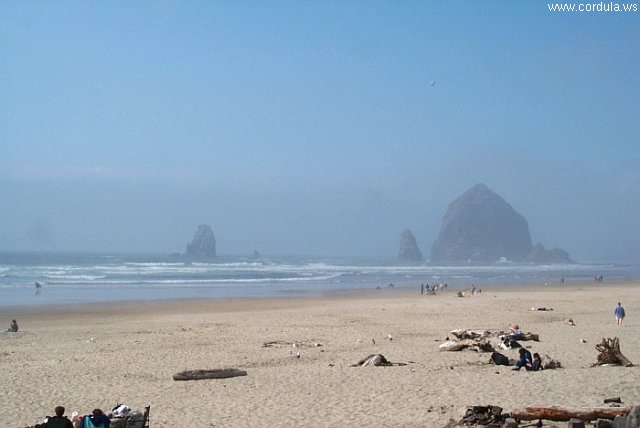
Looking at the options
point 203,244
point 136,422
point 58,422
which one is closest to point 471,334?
point 136,422

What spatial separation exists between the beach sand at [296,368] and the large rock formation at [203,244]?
439 feet

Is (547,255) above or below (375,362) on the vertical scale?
below

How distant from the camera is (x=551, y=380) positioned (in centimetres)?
1156

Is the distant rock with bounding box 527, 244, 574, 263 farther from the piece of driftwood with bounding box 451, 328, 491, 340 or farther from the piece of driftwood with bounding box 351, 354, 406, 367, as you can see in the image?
the piece of driftwood with bounding box 351, 354, 406, 367

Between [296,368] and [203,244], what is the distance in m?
149

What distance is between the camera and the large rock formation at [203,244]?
159250 mm

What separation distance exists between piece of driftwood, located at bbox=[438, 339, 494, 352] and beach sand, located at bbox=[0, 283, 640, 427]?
203mm

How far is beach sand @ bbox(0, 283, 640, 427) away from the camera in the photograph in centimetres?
995

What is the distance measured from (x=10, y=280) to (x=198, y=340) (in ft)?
134

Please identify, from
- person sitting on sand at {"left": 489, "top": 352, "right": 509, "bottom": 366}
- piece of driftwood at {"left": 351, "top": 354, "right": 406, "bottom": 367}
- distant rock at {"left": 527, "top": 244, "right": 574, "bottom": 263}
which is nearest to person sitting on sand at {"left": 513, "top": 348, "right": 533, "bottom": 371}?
person sitting on sand at {"left": 489, "top": 352, "right": 509, "bottom": 366}

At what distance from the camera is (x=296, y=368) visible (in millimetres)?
13828

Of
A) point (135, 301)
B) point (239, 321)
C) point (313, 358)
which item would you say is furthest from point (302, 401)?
point (135, 301)

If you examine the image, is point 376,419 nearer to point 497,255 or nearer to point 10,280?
point 10,280

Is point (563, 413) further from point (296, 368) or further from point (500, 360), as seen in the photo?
point (296, 368)
